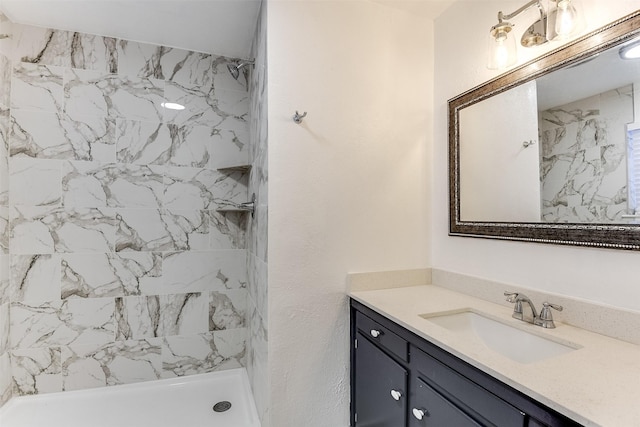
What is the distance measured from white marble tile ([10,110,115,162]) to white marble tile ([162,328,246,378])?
1.48m

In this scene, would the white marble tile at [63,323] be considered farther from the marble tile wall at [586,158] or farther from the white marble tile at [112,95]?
the marble tile wall at [586,158]

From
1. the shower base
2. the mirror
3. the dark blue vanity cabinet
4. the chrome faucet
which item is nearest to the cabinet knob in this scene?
the dark blue vanity cabinet

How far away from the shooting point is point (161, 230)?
225 cm

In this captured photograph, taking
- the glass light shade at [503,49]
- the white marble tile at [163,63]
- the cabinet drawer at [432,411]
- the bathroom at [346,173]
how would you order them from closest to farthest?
the cabinet drawer at [432,411], the glass light shade at [503,49], the bathroom at [346,173], the white marble tile at [163,63]

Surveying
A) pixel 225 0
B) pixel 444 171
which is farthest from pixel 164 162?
pixel 444 171

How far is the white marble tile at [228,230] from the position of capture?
7.81 feet

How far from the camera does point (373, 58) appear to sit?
1747 millimetres

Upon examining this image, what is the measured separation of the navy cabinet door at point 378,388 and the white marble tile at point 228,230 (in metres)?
1.28

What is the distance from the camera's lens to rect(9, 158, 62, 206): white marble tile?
1.99 m

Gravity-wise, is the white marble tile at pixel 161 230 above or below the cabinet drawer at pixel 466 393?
above

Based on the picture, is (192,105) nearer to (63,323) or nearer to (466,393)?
(63,323)

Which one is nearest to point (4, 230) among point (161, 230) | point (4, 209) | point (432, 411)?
point (4, 209)

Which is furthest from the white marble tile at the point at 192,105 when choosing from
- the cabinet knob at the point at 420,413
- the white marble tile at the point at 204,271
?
the cabinet knob at the point at 420,413

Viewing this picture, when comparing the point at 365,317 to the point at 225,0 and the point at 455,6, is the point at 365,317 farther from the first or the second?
the point at 225,0
